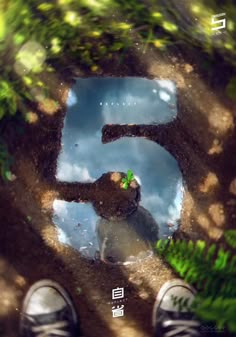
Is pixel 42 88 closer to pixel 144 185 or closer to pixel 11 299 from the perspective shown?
pixel 144 185

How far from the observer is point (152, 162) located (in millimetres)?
3260

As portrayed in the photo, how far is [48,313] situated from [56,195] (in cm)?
81

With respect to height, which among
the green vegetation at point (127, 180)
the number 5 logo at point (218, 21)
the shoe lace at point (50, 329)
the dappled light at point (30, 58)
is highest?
the number 5 logo at point (218, 21)

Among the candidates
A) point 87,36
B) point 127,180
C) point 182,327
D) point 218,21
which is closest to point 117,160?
point 127,180

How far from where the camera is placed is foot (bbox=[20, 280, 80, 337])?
3.18m

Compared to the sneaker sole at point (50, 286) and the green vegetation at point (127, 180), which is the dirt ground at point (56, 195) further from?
the green vegetation at point (127, 180)

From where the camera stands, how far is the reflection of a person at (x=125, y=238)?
127 inches

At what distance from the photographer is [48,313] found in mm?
3219

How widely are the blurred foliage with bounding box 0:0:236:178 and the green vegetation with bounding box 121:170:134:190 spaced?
2.39ft

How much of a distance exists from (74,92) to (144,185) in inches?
31.5

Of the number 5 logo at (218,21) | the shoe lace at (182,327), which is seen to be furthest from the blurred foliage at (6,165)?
the number 5 logo at (218,21)

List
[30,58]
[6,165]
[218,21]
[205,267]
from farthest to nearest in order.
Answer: [6,165] → [30,58] → [218,21] → [205,267]

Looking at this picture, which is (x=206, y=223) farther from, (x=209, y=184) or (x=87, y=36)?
(x=87, y=36)

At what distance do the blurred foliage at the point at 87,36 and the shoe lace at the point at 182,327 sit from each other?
5.24ft
